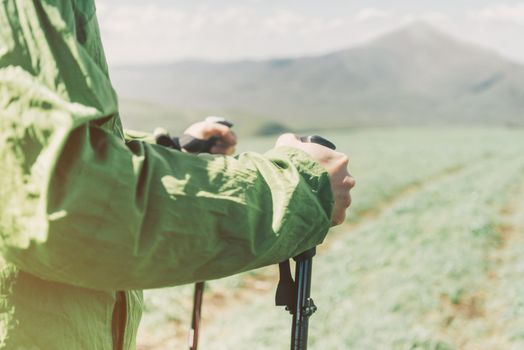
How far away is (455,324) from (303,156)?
17.8 ft

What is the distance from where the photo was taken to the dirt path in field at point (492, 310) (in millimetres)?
5777

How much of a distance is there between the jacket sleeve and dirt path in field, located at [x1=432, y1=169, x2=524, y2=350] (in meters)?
5.16

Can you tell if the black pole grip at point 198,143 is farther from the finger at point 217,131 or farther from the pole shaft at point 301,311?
the pole shaft at point 301,311

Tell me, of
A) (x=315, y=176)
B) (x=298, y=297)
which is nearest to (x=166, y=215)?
(x=315, y=176)

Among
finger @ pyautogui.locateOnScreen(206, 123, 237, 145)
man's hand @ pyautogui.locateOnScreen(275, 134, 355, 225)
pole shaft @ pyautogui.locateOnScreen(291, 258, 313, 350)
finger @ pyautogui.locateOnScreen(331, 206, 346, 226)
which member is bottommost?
pole shaft @ pyautogui.locateOnScreen(291, 258, 313, 350)

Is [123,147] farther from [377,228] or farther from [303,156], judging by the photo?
[377,228]

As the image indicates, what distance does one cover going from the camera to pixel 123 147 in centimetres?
117

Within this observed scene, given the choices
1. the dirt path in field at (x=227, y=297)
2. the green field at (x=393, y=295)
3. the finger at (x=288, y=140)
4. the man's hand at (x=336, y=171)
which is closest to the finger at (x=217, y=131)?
the finger at (x=288, y=140)

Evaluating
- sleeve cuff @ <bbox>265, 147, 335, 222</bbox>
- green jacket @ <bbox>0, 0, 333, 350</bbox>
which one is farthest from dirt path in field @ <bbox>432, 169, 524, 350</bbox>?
green jacket @ <bbox>0, 0, 333, 350</bbox>

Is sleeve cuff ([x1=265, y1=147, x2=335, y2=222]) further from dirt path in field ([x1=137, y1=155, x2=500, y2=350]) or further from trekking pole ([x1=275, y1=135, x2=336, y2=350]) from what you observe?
dirt path in field ([x1=137, y1=155, x2=500, y2=350])

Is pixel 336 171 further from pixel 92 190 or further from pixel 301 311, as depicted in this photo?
pixel 92 190

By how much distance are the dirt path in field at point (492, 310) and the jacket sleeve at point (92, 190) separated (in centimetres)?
516

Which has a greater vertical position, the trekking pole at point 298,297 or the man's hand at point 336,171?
the man's hand at point 336,171

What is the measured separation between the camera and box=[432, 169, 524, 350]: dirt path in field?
19.0 ft
